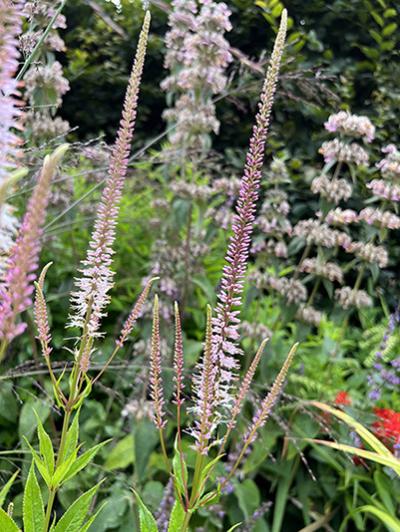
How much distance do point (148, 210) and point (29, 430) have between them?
59.9 inches

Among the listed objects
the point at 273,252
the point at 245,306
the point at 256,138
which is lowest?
the point at 245,306

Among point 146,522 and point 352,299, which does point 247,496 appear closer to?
point 352,299

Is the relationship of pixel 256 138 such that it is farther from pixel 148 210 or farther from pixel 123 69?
pixel 123 69

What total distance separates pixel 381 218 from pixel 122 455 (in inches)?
46.3

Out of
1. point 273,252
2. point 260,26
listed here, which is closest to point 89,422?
point 273,252

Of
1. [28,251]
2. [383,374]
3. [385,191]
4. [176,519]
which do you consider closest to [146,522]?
[176,519]

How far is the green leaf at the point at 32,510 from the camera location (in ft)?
2.83

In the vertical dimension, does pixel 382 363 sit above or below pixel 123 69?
below

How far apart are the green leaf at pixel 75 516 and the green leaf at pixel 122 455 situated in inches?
55.3

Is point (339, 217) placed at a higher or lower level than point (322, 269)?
higher

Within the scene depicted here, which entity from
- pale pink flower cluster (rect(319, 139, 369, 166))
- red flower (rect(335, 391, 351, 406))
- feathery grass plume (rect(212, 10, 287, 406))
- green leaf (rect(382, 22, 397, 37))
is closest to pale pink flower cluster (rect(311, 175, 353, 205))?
pale pink flower cluster (rect(319, 139, 369, 166))

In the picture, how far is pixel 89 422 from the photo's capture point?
7.86ft

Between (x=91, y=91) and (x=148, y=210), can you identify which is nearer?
(x=148, y=210)

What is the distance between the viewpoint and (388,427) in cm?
239
